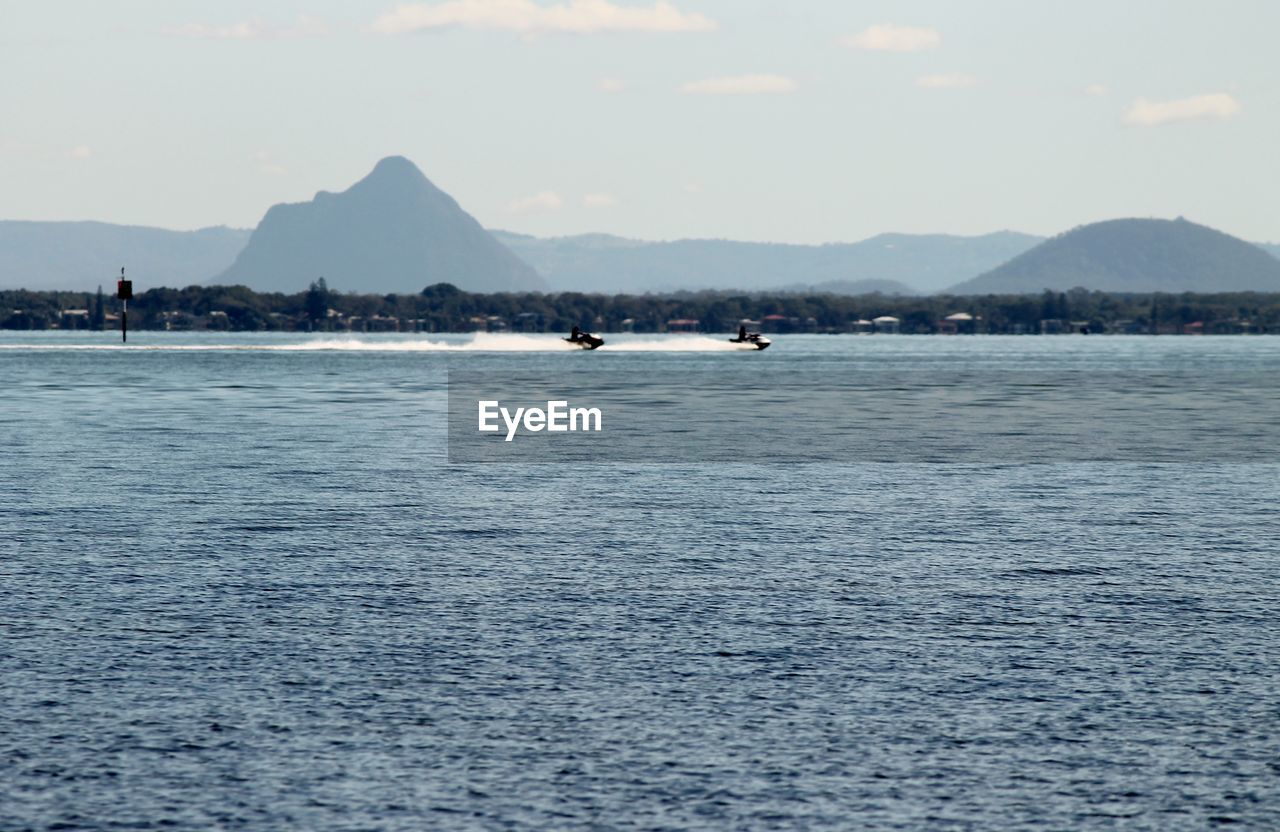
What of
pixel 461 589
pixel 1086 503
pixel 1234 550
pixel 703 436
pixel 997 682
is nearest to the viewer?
pixel 997 682

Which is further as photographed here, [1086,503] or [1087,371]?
[1087,371]

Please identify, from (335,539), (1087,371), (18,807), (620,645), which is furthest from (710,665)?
(1087,371)

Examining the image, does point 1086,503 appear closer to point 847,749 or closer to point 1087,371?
point 847,749

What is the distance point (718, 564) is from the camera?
31.6 m

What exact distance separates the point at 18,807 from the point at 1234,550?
25.5 meters

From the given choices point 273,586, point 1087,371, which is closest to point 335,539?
point 273,586

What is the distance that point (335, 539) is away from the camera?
35531mm

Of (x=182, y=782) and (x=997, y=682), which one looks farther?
(x=997, y=682)

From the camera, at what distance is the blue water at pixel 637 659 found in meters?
16.3

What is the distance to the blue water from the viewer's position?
53.4ft

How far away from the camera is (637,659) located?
22484 mm

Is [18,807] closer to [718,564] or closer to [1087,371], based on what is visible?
[718,564]

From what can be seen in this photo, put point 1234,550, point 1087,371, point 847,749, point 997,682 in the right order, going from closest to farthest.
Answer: point 847,749 → point 997,682 → point 1234,550 → point 1087,371

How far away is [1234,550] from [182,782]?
23987 mm
